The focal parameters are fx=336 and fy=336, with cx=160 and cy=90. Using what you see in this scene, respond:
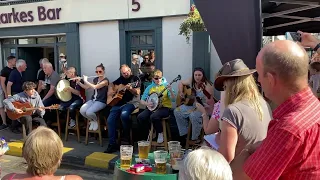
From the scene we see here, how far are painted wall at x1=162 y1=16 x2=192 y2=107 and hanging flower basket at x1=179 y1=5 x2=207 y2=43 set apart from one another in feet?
1.45

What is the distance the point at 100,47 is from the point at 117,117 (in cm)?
200

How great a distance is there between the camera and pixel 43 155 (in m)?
2.01

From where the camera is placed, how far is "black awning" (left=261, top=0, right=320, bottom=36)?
433 cm

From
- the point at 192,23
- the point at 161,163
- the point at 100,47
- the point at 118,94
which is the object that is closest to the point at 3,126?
the point at 100,47

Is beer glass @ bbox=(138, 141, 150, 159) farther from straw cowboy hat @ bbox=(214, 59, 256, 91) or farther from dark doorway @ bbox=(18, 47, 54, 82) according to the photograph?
dark doorway @ bbox=(18, 47, 54, 82)

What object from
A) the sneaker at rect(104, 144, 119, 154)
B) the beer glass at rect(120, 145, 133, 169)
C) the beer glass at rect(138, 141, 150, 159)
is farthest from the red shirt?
the sneaker at rect(104, 144, 119, 154)

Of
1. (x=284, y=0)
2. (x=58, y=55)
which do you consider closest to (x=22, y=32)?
(x=58, y=55)

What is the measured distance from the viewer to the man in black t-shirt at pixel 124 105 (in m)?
6.23

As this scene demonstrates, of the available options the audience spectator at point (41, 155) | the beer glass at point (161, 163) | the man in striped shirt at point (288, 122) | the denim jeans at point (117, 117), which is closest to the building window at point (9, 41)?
the denim jeans at point (117, 117)

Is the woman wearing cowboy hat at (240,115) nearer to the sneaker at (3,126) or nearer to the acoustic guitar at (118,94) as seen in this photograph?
the acoustic guitar at (118,94)

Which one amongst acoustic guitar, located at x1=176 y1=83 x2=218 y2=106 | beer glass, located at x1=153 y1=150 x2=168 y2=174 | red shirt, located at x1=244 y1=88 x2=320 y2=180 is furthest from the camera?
acoustic guitar, located at x1=176 y1=83 x2=218 y2=106

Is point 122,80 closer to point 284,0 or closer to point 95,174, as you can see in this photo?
point 95,174

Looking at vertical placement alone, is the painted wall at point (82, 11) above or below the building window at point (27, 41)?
above

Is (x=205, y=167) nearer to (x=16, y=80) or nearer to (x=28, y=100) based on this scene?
(x=28, y=100)
